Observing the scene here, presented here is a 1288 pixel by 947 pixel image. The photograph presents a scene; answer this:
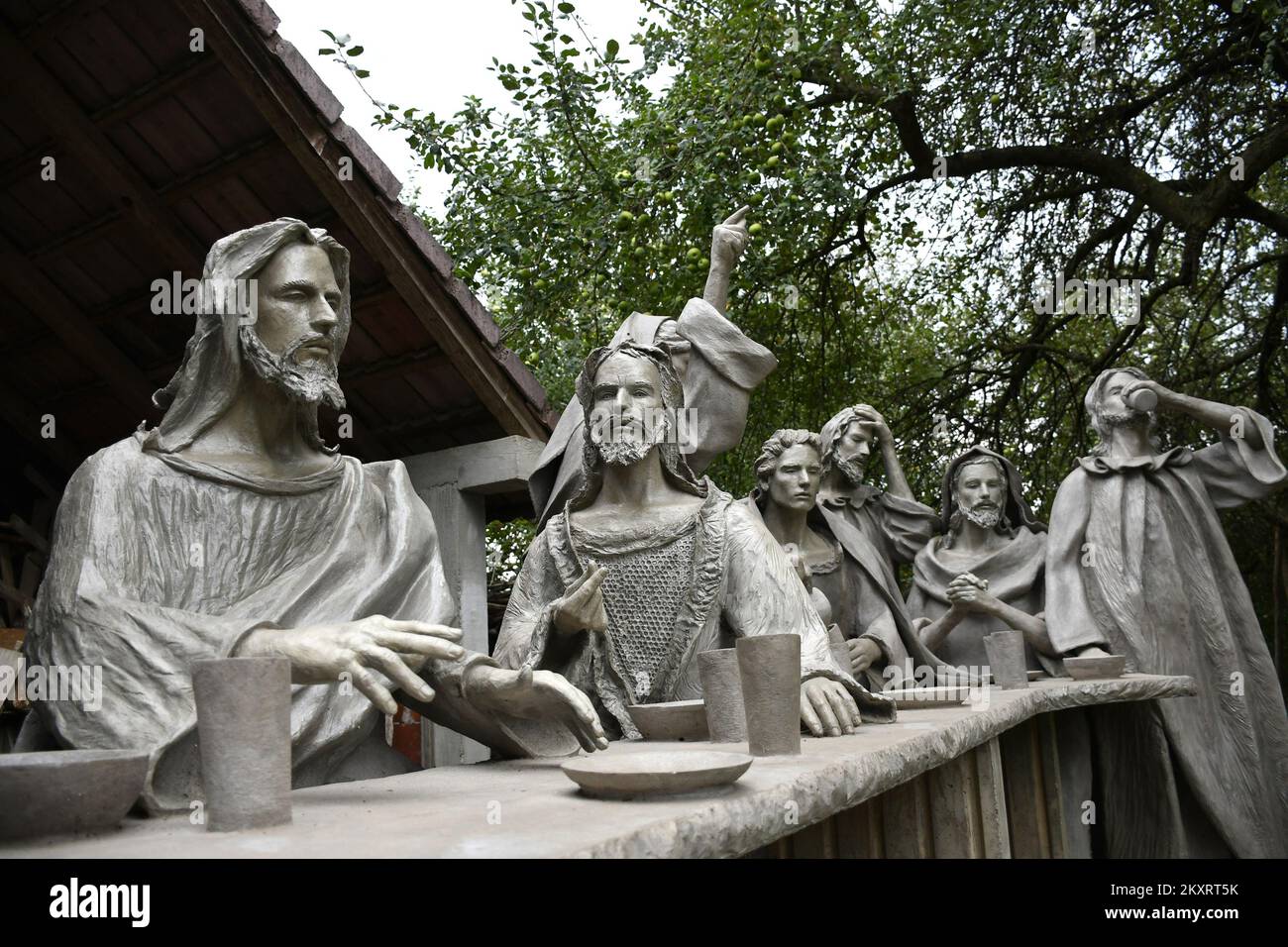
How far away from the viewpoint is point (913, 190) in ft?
32.6

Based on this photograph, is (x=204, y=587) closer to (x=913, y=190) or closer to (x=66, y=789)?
(x=66, y=789)


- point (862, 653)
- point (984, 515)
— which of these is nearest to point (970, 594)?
point (984, 515)

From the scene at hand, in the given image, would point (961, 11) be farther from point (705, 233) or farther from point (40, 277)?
point (40, 277)

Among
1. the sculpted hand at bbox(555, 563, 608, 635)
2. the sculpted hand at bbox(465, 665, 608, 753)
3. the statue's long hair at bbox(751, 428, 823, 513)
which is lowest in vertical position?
the sculpted hand at bbox(465, 665, 608, 753)

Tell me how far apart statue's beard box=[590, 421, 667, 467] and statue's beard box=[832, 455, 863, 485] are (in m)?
3.37

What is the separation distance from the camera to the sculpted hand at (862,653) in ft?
18.0

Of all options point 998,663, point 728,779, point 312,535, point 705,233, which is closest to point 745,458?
point 705,233

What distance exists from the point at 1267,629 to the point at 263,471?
1128 cm

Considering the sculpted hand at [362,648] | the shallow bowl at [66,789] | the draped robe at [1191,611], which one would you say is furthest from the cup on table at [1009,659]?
the shallow bowl at [66,789]

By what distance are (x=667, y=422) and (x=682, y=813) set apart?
210 centimetres

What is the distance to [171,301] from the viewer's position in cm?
564

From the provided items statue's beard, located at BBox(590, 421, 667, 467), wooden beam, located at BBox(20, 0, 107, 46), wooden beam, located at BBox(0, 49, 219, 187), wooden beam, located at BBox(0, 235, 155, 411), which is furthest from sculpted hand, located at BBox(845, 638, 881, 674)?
wooden beam, located at BBox(20, 0, 107, 46)

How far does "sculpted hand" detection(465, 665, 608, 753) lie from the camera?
7.50ft

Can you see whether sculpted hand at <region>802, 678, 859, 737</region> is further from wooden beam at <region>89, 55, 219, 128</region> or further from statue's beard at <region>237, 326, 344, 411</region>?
wooden beam at <region>89, 55, 219, 128</region>
